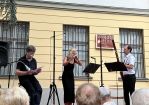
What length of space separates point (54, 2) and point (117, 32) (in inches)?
101

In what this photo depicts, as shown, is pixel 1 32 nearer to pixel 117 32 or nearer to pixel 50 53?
pixel 50 53

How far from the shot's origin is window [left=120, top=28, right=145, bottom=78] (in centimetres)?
1362

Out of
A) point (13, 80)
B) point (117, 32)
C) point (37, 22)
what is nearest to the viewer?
point (13, 80)

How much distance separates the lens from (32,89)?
809 centimetres

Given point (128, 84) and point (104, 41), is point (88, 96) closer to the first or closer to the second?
point (128, 84)

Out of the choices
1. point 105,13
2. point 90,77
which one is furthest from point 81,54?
point 105,13

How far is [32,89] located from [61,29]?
501 centimetres

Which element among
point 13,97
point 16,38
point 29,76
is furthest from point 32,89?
point 13,97

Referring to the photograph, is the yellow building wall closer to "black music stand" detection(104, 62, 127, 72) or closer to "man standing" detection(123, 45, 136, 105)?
"man standing" detection(123, 45, 136, 105)

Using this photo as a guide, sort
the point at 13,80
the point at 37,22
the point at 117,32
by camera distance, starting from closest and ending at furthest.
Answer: the point at 13,80 < the point at 37,22 < the point at 117,32

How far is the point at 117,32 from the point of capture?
13.4m

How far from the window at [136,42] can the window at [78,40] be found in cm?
145

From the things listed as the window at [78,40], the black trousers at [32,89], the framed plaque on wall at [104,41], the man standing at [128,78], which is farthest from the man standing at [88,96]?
the framed plaque on wall at [104,41]

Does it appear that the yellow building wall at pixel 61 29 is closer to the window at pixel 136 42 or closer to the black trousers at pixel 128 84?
the window at pixel 136 42
